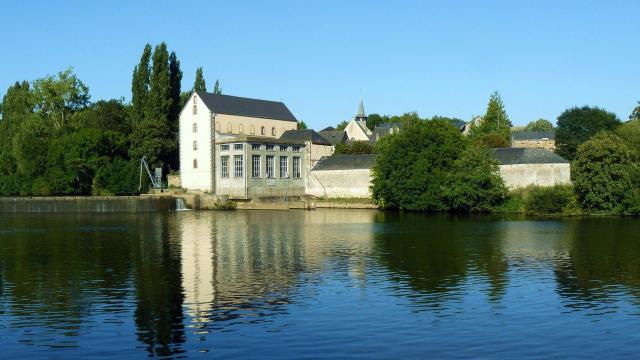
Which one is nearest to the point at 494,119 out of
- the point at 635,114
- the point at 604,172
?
the point at 635,114

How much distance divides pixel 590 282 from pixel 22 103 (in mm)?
82882

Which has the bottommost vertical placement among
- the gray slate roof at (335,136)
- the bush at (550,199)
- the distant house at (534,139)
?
the bush at (550,199)

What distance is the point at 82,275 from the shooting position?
24234 millimetres

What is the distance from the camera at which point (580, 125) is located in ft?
295

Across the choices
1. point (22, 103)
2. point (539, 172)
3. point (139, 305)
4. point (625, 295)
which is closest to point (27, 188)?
point (22, 103)

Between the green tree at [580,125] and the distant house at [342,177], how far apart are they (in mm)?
27287

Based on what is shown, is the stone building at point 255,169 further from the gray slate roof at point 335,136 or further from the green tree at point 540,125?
the green tree at point 540,125

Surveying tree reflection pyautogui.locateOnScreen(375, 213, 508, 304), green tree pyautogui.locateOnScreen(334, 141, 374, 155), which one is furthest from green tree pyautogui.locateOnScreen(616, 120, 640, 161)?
green tree pyautogui.locateOnScreen(334, 141, 374, 155)

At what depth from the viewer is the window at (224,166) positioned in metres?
80.6

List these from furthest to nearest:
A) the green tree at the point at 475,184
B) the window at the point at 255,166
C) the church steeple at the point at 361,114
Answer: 1. the church steeple at the point at 361,114
2. the window at the point at 255,166
3. the green tree at the point at 475,184

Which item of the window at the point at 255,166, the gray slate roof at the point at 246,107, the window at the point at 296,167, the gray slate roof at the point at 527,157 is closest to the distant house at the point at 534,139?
the gray slate roof at the point at 246,107

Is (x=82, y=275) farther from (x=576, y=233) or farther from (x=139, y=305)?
(x=576, y=233)

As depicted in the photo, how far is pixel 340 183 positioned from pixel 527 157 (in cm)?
2181

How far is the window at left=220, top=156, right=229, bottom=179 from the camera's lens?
80.6m
